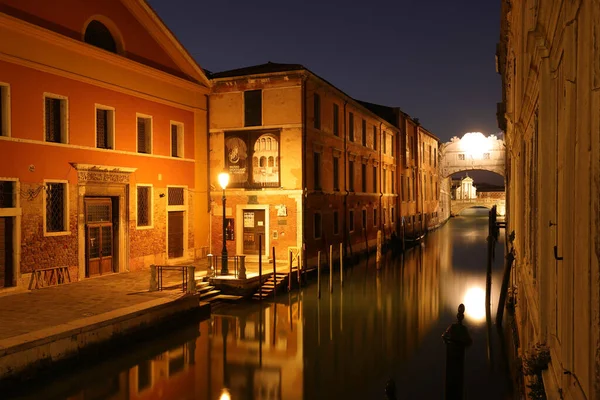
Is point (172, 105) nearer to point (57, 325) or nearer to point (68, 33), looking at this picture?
point (68, 33)

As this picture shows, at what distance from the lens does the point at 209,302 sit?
14922 millimetres

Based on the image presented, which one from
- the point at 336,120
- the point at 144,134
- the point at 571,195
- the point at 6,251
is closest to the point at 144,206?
the point at 144,134

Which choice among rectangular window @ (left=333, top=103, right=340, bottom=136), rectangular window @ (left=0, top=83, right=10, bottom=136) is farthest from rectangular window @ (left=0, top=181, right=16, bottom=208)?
rectangular window @ (left=333, top=103, right=340, bottom=136)

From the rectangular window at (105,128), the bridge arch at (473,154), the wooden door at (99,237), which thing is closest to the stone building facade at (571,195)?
the wooden door at (99,237)

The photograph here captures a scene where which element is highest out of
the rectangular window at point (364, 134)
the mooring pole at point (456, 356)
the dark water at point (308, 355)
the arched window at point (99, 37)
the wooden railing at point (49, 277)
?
the arched window at point (99, 37)

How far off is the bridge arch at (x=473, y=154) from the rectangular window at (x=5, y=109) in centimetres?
4407

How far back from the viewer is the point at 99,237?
1593cm

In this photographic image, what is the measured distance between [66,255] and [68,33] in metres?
6.38

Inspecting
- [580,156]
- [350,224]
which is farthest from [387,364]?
[350,224]

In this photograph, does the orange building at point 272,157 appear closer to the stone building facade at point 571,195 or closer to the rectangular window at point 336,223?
the rectangular window at point 336,223

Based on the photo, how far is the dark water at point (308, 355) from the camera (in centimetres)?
924

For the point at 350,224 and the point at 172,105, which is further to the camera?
the point at 350,224

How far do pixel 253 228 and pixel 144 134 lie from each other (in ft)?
18.0

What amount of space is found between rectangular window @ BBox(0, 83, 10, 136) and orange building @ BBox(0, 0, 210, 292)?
3cm
